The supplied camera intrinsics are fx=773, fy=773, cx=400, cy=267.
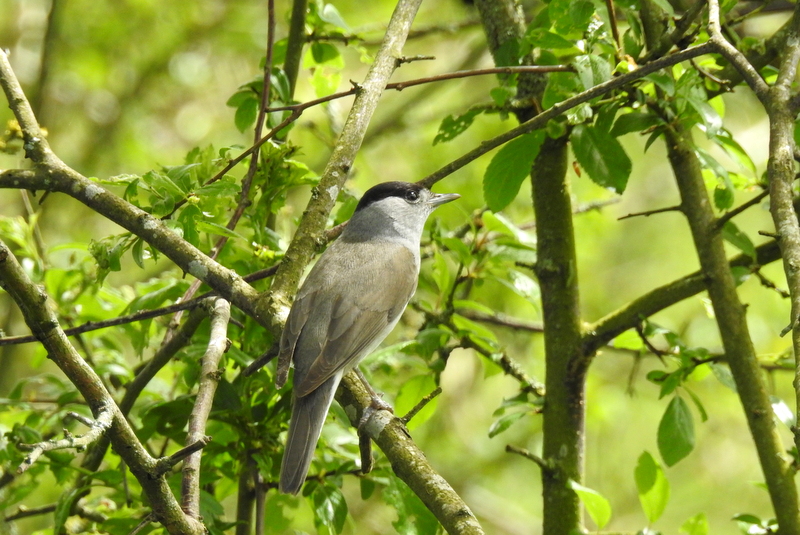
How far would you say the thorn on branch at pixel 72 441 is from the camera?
1604 mm

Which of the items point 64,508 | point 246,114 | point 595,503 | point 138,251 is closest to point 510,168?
point 246,114

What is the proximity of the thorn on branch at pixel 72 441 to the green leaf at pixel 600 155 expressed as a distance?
1.98m

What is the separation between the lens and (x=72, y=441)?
1738mm

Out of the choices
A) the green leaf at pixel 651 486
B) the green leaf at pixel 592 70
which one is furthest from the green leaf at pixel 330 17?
the green leaf at pixel 651 486

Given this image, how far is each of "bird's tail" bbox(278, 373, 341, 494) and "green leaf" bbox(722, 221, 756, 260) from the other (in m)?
1.76

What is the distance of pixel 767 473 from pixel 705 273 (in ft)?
2.70

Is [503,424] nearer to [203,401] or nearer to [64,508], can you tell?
[203,401]

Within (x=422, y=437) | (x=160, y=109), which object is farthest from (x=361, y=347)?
(x=160, y=109)

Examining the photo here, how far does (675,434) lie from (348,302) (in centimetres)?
152

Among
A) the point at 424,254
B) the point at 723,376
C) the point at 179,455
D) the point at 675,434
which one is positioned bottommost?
the point at 179,455

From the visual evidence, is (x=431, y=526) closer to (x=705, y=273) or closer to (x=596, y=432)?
(x=705, y=273)

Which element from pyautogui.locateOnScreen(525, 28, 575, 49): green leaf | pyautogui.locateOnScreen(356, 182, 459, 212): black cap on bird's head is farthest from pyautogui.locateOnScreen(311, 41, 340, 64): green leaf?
pyautogui.locateOnScreen(525, 28, 575, 49): green leaf

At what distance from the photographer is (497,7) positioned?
147 inches

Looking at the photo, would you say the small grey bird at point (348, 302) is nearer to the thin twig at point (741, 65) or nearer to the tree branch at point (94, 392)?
the tree branch at point (94, 392)
